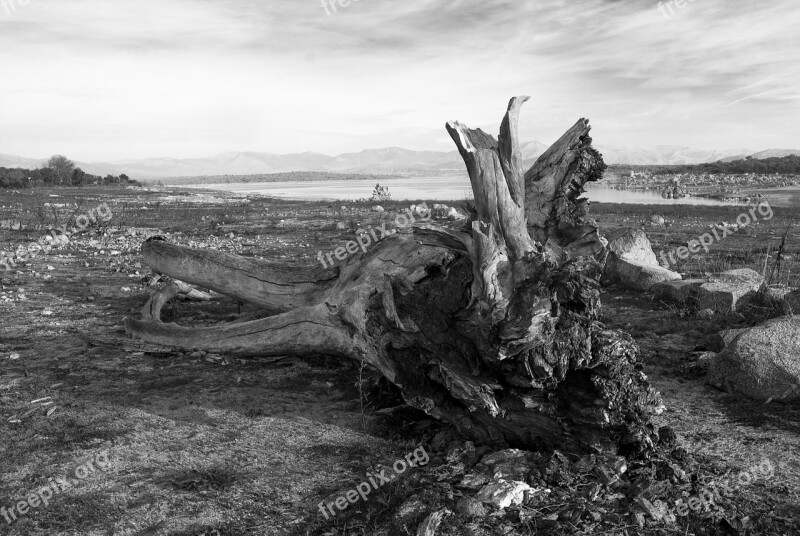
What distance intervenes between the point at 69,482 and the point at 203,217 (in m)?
22.6

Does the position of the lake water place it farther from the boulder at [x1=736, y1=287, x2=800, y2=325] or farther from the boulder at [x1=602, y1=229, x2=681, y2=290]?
the boulder at [x1=736, y1=287, x2=800, y2=325]

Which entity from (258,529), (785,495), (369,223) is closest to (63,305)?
(258,529)

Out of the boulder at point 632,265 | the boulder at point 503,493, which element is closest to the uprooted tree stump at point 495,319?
the boulder at point 503,493

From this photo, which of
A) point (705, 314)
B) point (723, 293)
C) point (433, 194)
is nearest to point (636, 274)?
point (723, 293)

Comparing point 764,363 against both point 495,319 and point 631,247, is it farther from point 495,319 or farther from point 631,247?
point 631,247

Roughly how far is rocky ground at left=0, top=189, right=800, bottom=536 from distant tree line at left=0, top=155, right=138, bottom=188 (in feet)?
156

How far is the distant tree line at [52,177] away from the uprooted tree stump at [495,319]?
49952mm

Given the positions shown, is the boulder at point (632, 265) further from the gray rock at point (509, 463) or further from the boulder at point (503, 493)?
the boulder at point (503, 493)

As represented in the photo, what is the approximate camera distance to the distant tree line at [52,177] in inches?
1932

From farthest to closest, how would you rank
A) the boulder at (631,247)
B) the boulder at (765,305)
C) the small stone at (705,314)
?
the boulder at (631,247), the small stone at (705,314), the boulder at (765,305)

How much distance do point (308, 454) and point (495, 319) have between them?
193 centimetres

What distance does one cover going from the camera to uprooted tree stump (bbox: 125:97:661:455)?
4871 mm

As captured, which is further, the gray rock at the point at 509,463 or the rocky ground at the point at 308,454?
the gray rock at the point at 509,463

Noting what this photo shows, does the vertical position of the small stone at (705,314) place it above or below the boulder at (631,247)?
below
